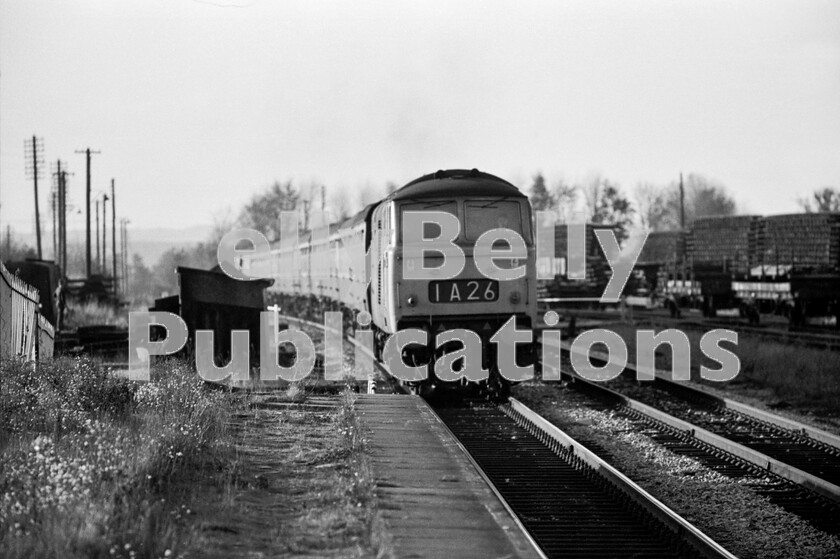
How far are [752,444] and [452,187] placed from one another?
19.5 feet

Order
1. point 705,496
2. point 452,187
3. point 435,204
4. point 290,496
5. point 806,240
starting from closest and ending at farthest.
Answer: point 290,496 < point 705,496 < point 435,204 < point 452,187 < point 806,240

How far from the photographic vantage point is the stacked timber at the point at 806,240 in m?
35.2

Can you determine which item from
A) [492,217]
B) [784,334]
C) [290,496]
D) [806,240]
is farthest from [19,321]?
[806,240]

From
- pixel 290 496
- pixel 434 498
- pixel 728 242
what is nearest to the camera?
pixel 434 498

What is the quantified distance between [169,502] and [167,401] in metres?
3.83

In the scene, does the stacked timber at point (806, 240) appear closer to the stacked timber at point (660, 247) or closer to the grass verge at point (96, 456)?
the stacked timber at point (660, 247)

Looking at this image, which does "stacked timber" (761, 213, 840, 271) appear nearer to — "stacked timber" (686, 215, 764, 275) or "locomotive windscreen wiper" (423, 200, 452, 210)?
"stacked timber" (686, 215, 764, 275)

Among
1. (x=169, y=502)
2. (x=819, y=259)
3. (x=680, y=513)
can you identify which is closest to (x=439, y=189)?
(x=680, y=513)

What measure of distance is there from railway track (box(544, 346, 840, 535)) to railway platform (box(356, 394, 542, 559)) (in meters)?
→ 2.84

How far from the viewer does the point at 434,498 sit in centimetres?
761

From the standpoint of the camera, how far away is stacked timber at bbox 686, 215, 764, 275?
39.5 meters

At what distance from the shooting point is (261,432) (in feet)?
34.9

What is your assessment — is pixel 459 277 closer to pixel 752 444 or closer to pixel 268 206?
pixel 752 444

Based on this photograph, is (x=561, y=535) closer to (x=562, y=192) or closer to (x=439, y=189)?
(x=439, y=189)
